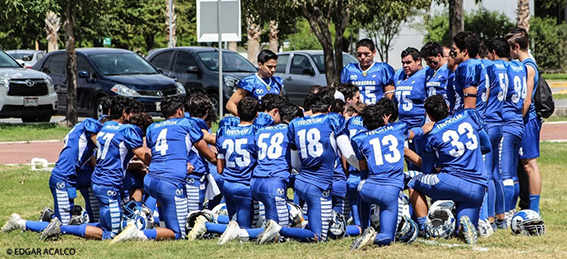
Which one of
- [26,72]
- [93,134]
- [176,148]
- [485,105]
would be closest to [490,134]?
[485,105]

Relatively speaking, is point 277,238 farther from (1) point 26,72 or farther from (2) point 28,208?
(1) point 26,72

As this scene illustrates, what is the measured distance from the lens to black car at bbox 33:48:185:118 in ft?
71.2

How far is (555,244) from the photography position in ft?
28.5

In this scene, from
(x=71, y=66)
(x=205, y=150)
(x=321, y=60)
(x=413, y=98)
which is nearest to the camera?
(x=205, y=150)

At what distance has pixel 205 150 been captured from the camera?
9.46 m

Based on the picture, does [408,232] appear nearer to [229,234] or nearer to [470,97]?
[470,97]

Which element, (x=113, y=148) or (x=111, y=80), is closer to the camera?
(x=113, y=148)

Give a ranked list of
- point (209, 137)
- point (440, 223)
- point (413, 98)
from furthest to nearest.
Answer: point (413, 98) → point (209, 137) → point (440, 223)

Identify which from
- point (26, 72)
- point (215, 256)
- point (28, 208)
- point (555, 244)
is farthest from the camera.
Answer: point (26, 72)

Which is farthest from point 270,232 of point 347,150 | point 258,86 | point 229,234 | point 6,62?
point 6,62

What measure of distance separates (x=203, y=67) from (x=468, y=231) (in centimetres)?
1599

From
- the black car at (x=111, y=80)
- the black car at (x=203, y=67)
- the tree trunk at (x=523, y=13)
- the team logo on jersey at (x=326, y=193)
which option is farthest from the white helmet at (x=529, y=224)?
the tree trunk at (x=523, y=13)

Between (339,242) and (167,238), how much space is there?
5.36 feet

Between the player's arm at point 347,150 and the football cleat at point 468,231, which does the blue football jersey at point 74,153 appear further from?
the football cleat at point 468,231
